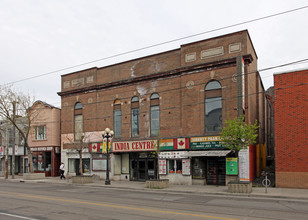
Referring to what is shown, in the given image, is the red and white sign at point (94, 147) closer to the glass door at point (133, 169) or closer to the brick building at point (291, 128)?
the glass door at point (133, 169)

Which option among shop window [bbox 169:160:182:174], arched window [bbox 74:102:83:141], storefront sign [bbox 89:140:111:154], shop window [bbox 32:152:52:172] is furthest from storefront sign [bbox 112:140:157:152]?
shop window [bbox 32:152:52:172]

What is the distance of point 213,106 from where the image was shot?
72.6 ft

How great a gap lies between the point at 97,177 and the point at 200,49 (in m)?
15.1

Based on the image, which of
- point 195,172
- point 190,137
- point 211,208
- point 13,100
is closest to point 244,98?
point 190,137

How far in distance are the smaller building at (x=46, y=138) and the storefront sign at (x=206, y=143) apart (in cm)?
1735

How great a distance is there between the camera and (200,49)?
22938 mm

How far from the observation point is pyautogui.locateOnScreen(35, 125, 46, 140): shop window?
3362 cm

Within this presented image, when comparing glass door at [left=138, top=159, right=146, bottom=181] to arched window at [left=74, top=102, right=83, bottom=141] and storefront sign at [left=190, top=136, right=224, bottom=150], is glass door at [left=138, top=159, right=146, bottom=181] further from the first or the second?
arched window at [left=74, top=102, right=83, bottom=141]

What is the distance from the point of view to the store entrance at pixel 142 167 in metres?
25.4

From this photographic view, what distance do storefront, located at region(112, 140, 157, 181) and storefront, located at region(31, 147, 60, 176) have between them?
363 inches

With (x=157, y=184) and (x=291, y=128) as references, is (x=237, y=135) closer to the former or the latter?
(x=291, y=128)

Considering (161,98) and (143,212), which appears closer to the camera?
(143,212)

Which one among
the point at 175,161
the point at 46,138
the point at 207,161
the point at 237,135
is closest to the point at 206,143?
the point at 207,161

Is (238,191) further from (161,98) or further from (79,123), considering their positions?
(79,123)
